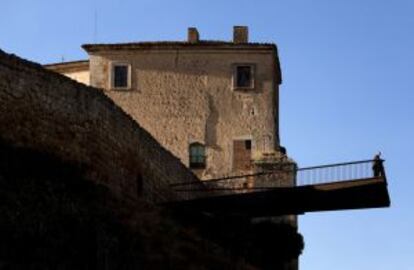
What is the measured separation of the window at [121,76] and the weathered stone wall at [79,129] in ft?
32.8

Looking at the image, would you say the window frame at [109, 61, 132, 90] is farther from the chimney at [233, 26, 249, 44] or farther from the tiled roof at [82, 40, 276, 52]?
the chimney at [233, 26, 249, 44]

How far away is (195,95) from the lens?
38.1m

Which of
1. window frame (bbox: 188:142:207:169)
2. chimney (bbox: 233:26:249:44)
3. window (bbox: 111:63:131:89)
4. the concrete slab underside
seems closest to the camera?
the concrete slab underside

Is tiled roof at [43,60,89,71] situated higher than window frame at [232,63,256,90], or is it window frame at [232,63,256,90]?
tiled roof at [43,60,89,71]

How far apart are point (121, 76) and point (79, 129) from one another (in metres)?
15.5

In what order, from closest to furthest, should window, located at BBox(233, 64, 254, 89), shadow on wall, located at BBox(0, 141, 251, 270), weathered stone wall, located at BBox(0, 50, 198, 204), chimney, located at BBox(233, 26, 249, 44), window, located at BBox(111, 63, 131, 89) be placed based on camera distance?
shadow on wall, located at BBox(0, 141, 251, 270)
weathered stone wall, located at BBox(0, 50, 198, 204)
window, located at BBox(233, 64, 254, 89)
window, located at BBox(111, 63, 131, 89)
chimney, located at BBox(233, 26, 249, 44)

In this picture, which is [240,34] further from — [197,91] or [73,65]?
[73,65]

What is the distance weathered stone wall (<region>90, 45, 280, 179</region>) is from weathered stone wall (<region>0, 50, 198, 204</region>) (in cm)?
922

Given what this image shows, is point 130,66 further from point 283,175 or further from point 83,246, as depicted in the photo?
point 83,246

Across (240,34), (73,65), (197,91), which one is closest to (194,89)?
(197,91)

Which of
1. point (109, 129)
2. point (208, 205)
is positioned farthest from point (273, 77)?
point (109, 129)

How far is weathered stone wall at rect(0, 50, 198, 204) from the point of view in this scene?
793 inches

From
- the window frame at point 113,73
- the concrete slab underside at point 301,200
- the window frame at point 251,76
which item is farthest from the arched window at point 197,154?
the concrete slab underside at point 301,200

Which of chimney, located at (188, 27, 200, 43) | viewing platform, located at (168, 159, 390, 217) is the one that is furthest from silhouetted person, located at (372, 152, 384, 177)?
chimney, located at (188, 27, 200, 43)
